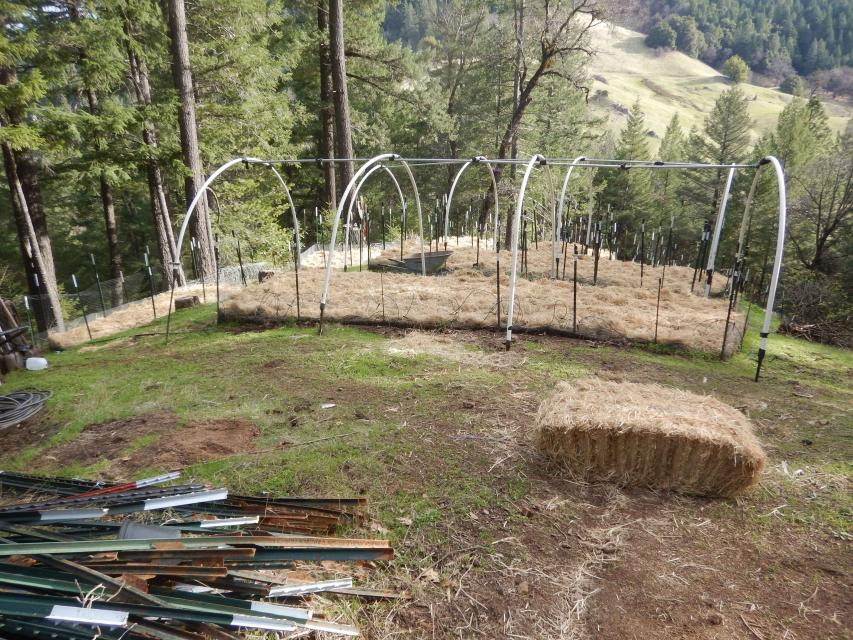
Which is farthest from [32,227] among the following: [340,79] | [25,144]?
[340,79]

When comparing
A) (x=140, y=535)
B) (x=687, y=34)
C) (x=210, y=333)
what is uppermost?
(x=687, y=34)

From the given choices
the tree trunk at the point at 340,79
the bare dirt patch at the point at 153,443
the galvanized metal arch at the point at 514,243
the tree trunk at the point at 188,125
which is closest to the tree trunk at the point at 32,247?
the tree trunk at the point at 188,125

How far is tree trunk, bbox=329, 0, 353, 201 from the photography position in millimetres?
12438

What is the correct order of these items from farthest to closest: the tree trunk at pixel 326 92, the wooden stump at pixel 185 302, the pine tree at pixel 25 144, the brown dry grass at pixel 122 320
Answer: the tree trunk at pixel 326 92 → the wooden stump at pixel 185 302 → the brown dry grass at pixel 122 320 → the pine tree at pixel 25 144

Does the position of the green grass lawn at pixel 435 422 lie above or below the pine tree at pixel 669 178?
below

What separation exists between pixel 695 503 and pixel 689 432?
0.52 meters

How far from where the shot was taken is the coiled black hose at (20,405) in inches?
172

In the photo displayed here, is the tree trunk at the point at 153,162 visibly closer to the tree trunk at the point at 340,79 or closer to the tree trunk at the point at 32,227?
the tree trunk at the point at 32,227

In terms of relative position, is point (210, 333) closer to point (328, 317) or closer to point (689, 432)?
point (328, 317)

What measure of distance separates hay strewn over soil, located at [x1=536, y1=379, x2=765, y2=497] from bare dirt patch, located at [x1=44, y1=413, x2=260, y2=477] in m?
2.65

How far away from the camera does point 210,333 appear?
7.65 meters

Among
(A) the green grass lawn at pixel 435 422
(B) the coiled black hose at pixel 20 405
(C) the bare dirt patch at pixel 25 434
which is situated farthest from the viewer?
(B) the coiled black hose at pixel 20 405

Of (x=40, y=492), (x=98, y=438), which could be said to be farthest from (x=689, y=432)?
(x=98, y=438)

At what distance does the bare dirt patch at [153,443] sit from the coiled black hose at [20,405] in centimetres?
61
